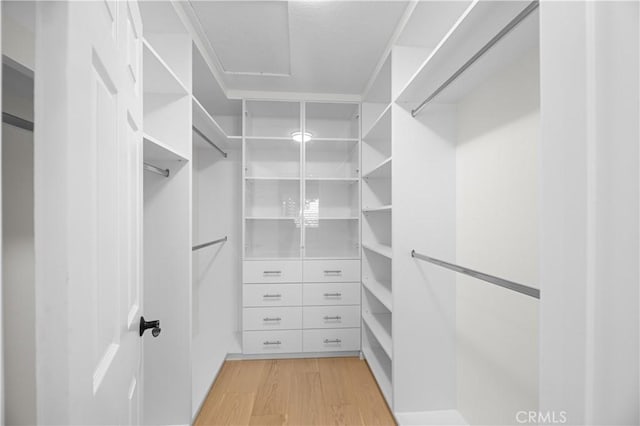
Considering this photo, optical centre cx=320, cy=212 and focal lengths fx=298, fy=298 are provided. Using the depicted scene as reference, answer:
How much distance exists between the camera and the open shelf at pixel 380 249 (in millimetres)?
1996

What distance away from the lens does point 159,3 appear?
1452 millimetres

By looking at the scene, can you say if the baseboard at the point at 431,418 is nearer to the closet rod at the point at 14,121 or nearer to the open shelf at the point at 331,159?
the open shelf at the point at 331,159

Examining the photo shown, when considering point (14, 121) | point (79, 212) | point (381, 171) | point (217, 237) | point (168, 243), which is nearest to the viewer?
point (79, 212)

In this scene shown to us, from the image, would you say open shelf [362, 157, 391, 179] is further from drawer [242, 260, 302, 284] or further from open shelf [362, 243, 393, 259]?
drawer [242, 260, 302, 284]

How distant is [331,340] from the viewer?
8.71 ft

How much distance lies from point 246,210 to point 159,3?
1.63 m

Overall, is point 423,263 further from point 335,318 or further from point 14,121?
point 14,121

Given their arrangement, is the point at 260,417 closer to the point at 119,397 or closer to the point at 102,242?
the point at 119,397

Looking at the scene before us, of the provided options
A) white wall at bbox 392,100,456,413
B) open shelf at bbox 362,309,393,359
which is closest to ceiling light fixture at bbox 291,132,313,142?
white wall at bbox 392,100,456,413

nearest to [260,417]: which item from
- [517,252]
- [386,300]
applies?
[386,300]

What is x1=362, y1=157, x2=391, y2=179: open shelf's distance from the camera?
6.80ft

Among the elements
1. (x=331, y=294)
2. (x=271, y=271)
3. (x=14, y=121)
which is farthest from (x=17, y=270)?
(x=331, y=294)

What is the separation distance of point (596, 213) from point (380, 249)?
5.46 feet

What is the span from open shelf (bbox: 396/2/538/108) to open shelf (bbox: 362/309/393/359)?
1.59 meters
